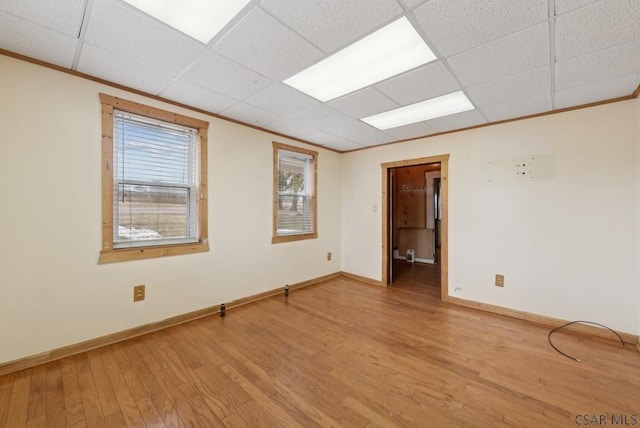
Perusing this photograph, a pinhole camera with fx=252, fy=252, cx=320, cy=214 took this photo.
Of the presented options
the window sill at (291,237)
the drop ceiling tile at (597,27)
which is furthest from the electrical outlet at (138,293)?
the drop ceiling tile at (597,27)

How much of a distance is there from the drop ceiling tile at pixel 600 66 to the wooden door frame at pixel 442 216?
153cm

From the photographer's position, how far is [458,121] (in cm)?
313

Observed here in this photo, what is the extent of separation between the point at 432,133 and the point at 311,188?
6.65 ft

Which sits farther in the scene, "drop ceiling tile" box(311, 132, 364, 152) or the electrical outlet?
"drop ceiling tile" box(311, 132, 364, 152)

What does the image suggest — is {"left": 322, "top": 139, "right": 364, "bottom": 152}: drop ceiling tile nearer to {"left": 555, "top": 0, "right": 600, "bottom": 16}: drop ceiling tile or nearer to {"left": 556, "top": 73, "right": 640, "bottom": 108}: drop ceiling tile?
{"left": 556, "top": 73, "right": 640, "bottom": 108}: drop ceiling tile

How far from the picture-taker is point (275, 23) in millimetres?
1550

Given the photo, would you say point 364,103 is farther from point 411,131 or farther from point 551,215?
point 551,215

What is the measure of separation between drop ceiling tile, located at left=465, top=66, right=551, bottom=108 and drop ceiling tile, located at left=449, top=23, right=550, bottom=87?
103 millimetres

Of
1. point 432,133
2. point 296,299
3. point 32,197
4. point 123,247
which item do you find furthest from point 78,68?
point 432,133

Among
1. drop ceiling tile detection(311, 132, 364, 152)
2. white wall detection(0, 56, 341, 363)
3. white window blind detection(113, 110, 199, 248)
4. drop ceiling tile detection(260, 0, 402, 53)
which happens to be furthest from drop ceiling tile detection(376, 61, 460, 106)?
white window blind detection(113, 110, 199, 248)

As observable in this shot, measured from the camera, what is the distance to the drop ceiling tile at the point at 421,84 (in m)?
2.03

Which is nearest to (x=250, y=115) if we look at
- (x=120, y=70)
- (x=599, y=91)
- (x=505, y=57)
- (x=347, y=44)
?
(x=120, y=70)

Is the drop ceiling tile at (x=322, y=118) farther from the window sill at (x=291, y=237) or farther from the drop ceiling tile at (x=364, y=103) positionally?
the window sill at (x=291, y=237)

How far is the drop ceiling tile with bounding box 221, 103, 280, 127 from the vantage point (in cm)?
283
